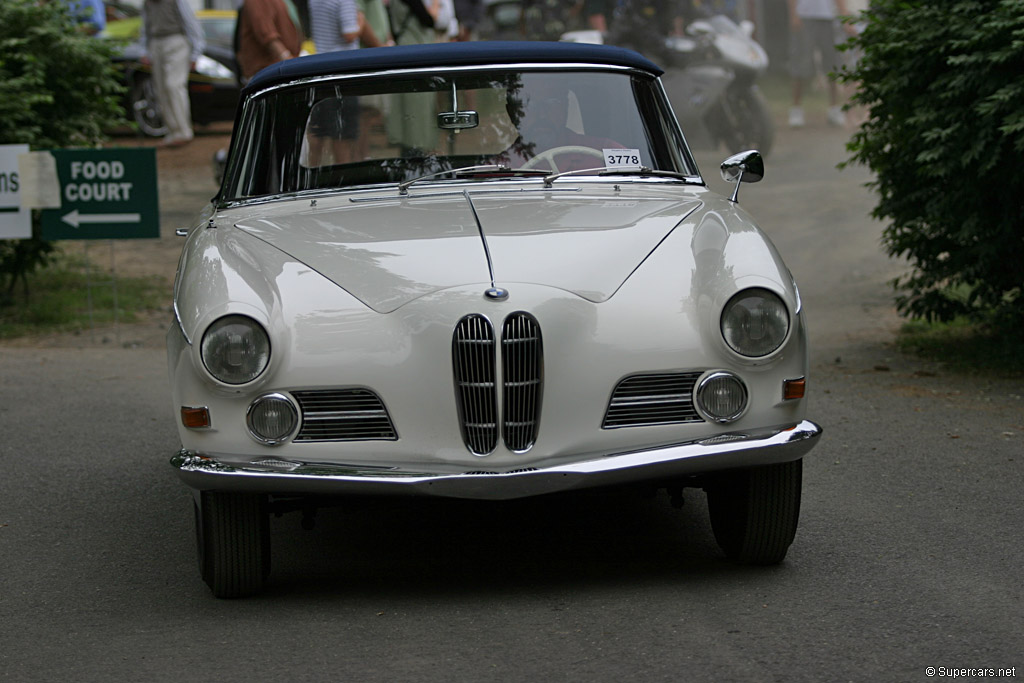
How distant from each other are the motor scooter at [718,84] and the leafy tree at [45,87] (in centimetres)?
649

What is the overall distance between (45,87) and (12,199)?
61.4 inches

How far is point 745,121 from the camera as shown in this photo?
15609 mm

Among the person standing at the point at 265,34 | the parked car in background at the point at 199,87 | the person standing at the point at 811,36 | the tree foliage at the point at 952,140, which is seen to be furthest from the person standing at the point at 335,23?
the person standing at the point at 811,36

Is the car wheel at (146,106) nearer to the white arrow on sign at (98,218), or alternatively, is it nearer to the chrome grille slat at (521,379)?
the white arrow on sign at (98,218)

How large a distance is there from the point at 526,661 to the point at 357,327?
1067 millimetres

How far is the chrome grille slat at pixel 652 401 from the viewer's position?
12.9ft

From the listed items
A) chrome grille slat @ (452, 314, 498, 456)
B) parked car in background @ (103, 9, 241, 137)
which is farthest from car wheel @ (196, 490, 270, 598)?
parked car in background @ (103, 9, 241, 137)

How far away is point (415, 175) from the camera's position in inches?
204

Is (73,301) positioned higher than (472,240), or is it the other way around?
(472,240)

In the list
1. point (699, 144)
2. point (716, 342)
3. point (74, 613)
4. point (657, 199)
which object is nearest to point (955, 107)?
point (657, 199)

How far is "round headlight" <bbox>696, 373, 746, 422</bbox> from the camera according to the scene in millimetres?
3969

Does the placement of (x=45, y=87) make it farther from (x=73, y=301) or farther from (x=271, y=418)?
(x=271, y=418)

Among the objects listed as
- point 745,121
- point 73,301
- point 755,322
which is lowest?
point 73,301
